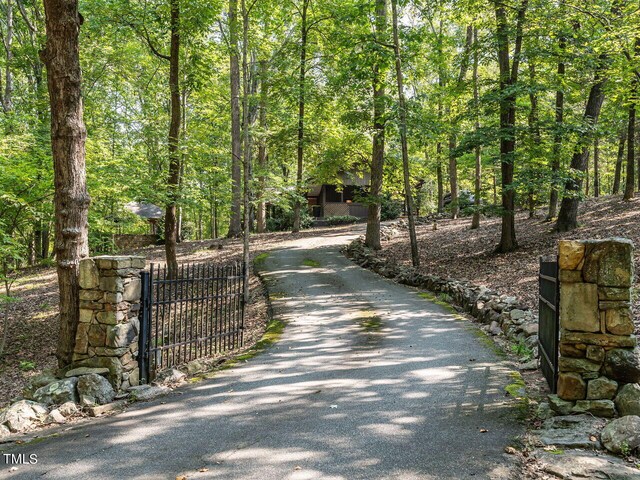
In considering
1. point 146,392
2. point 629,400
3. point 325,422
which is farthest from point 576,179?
point 146,392

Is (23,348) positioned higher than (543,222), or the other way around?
(543,222)

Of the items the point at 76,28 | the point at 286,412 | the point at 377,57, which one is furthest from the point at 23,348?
the point at 377,57

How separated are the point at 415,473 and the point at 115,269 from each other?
4.39 meters

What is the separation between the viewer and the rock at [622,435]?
352cm

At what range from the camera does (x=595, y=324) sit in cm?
422

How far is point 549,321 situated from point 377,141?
12.4 m

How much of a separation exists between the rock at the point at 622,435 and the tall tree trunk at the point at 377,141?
11.3 metres

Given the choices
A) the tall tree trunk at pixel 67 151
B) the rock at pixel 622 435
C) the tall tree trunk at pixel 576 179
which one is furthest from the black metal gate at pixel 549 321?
the tall tree trunk at pixel 576 179

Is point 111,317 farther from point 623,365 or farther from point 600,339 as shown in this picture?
point 623,365

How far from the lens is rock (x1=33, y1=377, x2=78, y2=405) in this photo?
5.30 meters

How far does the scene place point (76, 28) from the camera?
6.11 meters

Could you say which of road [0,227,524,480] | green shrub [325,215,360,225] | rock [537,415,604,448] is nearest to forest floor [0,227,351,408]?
road [0,227,524,480]

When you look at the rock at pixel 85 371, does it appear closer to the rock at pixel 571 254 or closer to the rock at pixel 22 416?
the rock at pixel 22 416

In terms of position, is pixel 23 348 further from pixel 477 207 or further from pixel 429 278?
pixel 477 207
